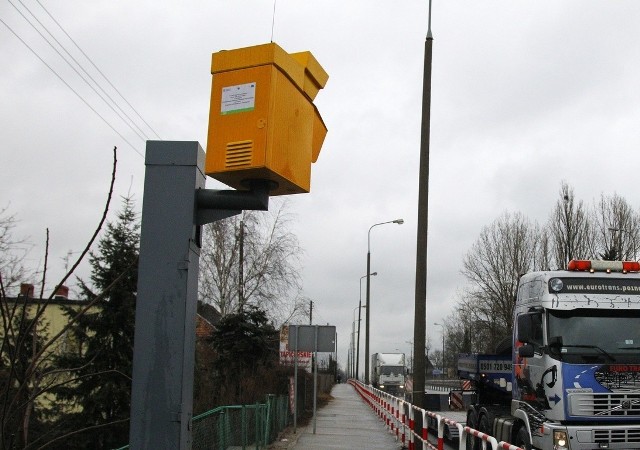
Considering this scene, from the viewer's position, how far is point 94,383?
1655cm

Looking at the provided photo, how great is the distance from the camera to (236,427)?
1250 cm

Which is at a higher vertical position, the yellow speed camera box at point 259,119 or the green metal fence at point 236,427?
the yellow speed camera box at point 259,119

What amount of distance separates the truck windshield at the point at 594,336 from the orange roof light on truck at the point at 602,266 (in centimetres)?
67

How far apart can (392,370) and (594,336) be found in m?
43.3

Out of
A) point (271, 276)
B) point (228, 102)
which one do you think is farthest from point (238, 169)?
point (271, 276)

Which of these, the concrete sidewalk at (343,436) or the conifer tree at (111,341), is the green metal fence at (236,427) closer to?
the concrete sidewalk at (343,436)

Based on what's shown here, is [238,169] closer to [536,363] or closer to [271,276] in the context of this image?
[536,363]

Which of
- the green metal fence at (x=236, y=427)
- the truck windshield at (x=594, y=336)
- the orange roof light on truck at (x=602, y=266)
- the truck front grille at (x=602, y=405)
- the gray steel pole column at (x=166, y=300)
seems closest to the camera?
the gray steel pole column at (x=166, y=300)

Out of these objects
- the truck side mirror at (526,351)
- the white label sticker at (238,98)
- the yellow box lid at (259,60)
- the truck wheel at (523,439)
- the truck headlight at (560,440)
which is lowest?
the truck wheel at (523,439)

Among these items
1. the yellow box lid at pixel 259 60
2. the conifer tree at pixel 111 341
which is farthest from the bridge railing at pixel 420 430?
the conifer tree at pixel 111 341

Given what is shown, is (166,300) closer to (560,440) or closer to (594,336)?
(560,440)

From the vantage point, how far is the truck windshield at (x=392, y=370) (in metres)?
52.0

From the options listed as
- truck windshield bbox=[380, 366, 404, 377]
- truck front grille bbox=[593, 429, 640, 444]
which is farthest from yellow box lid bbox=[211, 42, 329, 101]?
truck windshield bbox=[380, 366, 404, 377]

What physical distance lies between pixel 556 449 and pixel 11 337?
306 inches
